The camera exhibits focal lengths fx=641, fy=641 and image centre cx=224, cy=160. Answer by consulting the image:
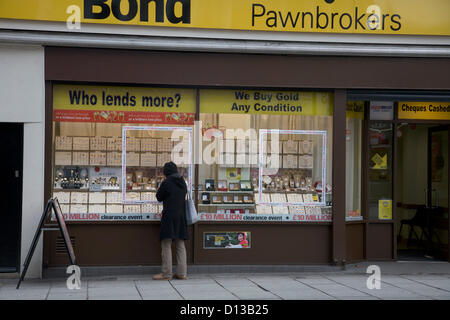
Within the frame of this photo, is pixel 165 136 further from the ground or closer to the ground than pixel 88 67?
closer to the ground

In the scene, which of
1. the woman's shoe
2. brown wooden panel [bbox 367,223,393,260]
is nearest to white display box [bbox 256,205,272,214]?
the woman's shoe

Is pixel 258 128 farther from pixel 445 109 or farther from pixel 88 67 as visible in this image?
pixel 445 109

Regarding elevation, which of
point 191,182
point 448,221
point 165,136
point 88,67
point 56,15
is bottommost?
point 448,221

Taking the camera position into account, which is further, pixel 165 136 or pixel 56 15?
pixel 165 136

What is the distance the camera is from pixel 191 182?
1121cm

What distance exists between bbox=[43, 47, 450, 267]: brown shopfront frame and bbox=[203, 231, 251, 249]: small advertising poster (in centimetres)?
9

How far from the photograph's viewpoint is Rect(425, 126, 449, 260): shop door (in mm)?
12797

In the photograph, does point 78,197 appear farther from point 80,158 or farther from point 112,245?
point 112,245

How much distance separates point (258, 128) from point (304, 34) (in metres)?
1.82

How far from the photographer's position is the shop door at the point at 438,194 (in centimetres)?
1280

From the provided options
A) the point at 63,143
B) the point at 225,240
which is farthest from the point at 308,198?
the point at 63,143

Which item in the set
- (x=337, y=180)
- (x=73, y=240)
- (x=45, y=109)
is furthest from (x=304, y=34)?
(x=73, y=240)
